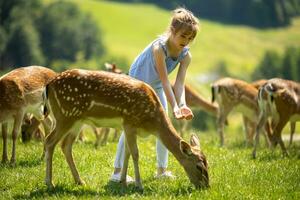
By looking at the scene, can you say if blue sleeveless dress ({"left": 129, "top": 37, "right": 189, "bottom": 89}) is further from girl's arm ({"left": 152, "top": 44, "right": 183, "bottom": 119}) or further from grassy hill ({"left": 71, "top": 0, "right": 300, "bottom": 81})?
grassy hill ({"left": 71, "top": 0, "right": 300, "bottom": 81})

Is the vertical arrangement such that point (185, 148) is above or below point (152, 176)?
above

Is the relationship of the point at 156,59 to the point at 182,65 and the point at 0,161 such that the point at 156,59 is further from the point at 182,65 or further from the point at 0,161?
the point at 0,161

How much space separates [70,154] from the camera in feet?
27.6

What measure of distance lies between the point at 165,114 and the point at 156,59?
0.82m

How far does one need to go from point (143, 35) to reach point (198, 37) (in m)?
11.6

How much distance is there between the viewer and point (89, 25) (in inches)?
4215

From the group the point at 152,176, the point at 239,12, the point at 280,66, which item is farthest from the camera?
the point at 239,12

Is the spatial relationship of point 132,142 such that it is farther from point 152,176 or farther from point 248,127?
point 248,127

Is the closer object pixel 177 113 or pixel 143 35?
pixel 177 113

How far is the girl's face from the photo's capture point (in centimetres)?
839

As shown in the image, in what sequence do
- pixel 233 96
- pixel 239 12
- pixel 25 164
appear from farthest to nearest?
pixel 239 12
pixel 233 96
pixel 25 164

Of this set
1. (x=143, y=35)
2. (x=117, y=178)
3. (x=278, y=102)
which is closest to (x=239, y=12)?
(x=143, y=35)

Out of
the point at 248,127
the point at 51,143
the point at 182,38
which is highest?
the point at 182,38

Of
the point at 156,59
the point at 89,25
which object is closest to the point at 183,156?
the point at 156,59
